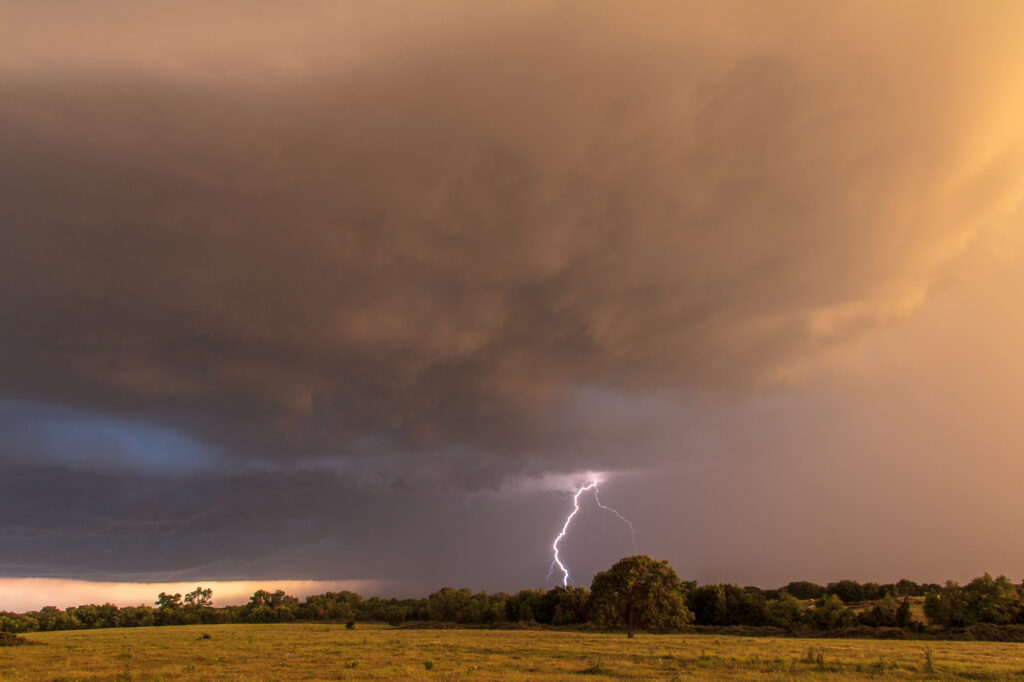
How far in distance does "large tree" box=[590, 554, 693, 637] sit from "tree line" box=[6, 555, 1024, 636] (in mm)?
152

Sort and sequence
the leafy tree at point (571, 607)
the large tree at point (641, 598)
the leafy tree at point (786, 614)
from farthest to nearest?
the leafy tree at point (571, 607), the leafy tree at point (786, 614), the large tree at point (641, 598)

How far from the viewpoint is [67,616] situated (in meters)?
161

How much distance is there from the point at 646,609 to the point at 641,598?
64.0 inches

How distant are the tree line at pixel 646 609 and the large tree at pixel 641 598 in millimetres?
152

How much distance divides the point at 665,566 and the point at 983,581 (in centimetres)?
5592

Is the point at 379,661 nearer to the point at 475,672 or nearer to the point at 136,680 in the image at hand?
the point at 475,672

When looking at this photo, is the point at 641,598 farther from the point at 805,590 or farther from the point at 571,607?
the point at 805,590

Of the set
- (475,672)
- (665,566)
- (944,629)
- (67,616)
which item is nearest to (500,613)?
(665,566)

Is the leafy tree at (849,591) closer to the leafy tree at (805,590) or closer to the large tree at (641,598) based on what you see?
the leafy tree at (805,590)

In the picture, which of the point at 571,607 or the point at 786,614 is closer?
the point at 786,614

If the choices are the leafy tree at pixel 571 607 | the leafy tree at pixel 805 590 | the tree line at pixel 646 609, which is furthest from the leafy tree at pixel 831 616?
the leafy tree at pixel 805 590

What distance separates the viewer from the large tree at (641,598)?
84.4 metres

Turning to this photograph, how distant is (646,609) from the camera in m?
84.1

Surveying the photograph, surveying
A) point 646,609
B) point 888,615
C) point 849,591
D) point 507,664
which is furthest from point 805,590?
point 507,664
